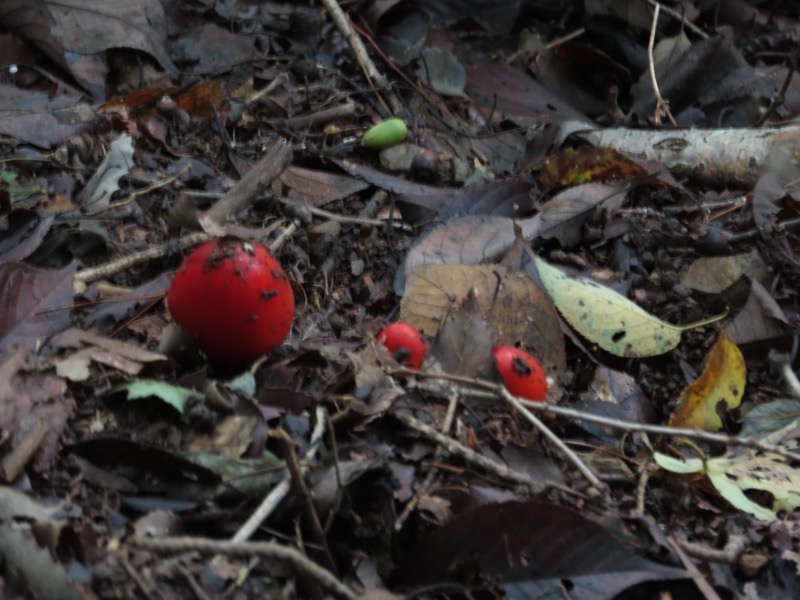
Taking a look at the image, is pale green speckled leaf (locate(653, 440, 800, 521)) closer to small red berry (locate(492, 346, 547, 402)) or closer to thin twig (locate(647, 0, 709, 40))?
small red berry (locate(492, 346, 547, 402))

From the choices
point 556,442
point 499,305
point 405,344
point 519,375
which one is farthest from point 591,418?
point 499,305

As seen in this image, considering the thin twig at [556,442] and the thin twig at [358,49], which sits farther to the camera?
the thin twig at [358,49]

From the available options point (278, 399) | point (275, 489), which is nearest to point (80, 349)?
point (278, 399)

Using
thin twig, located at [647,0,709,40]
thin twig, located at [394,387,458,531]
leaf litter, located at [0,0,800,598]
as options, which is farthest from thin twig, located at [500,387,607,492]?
thin twig, located at [647,0,709,40]

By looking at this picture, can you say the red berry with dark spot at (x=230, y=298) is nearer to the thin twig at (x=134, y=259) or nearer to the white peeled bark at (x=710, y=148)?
the thin twig at (x=134, y=259)

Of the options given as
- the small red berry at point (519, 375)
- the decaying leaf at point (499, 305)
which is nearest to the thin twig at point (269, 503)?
the small red berry at point (519, 375)

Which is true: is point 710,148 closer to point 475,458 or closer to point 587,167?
point 587,167
